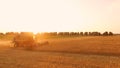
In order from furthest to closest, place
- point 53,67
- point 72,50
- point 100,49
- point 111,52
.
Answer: point 72,50 → point 100,49 → point 111,52 → point 53,67

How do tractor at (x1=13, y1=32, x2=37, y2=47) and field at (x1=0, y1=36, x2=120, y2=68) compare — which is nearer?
field at (x1=0, y1=36, x2=120, y2=68)

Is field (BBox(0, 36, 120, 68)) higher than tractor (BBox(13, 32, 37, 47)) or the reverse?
the reverse

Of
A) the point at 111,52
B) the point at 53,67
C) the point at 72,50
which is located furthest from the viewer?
the point at 72,50

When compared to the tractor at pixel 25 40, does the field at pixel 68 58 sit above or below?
below

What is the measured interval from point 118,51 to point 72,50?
6.25m

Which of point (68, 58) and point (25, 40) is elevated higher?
point (25, 40)

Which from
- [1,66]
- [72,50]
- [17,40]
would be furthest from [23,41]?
[1,66]

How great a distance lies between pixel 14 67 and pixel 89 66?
498 cm

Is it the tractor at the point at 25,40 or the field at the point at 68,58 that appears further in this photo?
the tractor at the point at 25,40

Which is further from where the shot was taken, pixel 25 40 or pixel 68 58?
pixel 25 40

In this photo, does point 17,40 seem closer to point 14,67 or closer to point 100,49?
point 100,49

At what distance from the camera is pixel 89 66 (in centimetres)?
1822

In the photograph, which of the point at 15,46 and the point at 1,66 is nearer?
the point at 1,66

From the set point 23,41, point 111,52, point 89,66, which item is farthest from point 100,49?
point 23,41
